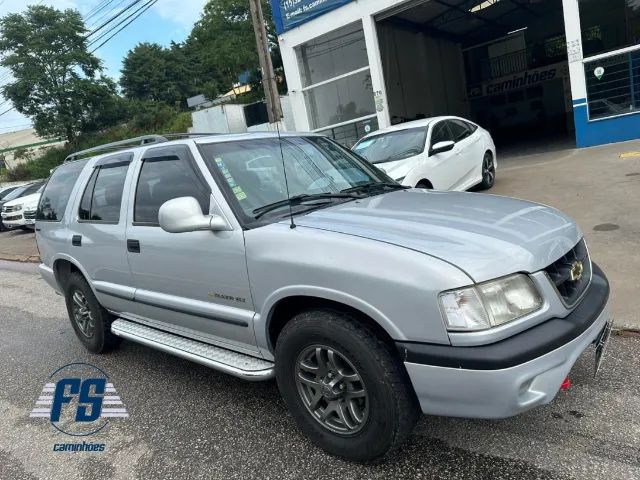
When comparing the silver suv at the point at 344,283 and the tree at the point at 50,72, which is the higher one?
the tree at the point at 50,72

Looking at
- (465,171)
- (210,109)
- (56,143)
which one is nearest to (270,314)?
(465,171)

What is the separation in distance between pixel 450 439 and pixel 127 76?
69.9 metres

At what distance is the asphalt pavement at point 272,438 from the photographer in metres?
2.61

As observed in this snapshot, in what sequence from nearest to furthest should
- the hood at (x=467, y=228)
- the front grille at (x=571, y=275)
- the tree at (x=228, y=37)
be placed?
the hood at (x=467, y=228) → the front grille at (x=571, y=275) → the tree at (x=228, y=37)

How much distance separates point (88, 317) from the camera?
4.87m

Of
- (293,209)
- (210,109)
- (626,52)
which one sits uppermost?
(210,109)

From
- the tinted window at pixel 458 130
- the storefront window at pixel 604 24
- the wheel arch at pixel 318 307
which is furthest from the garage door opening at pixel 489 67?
the wheel arch at pixel 318 307

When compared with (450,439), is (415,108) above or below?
above

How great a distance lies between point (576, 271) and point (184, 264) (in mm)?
2324

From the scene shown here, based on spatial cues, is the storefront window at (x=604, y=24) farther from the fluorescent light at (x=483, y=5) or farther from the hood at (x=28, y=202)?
the hood at (x=28, y=202)

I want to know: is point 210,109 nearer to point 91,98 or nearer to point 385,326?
point 91,98

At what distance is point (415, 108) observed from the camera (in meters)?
21.6

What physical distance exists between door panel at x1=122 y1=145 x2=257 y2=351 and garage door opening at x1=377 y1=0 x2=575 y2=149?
16.6m

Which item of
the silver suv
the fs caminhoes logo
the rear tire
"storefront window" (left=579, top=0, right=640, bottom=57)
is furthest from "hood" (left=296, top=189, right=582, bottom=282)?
"storefront window" (left=579, top=0, right=640, bottom=57)
